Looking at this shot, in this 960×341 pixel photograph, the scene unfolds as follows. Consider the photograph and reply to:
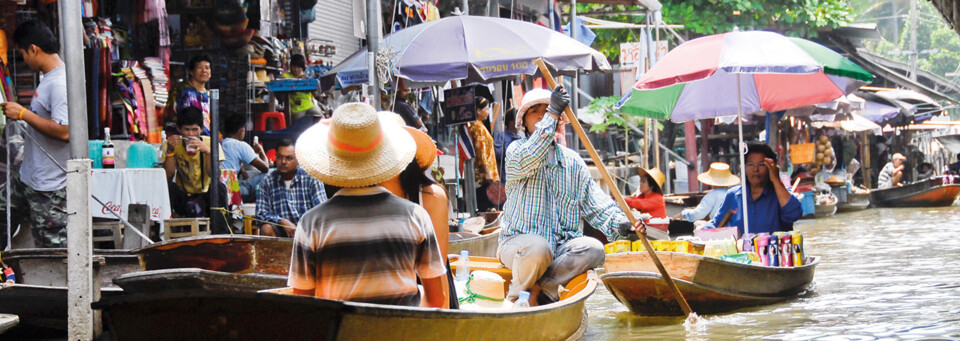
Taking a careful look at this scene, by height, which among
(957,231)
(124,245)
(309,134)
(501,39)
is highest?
(501,39)

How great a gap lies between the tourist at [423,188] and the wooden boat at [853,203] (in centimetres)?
2186

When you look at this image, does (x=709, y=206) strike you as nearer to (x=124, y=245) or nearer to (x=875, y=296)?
(x=875, y=296)

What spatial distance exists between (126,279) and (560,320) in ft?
7.76

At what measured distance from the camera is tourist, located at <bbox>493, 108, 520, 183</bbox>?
1272 cm

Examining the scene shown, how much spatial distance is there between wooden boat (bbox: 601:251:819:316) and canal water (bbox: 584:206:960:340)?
115 millimetres

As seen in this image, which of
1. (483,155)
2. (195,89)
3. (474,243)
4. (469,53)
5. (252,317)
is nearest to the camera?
(252,317)

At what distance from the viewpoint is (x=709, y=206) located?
454 inches

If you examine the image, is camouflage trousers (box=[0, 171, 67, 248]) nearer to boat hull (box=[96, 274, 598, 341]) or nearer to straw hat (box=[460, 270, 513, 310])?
straw hat (box=[460, 270, 513, 310])

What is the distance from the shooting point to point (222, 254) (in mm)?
7309

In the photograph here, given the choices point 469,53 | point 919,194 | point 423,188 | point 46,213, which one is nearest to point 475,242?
point 469,53

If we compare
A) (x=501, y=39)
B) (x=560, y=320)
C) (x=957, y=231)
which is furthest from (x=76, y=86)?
(x=957, y=231)

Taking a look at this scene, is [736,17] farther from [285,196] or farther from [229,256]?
[229,256]

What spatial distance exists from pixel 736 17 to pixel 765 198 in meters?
17.8

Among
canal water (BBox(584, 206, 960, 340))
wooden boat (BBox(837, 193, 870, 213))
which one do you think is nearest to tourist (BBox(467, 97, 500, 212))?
canal water (BBox(584, 206, 960, 340))
